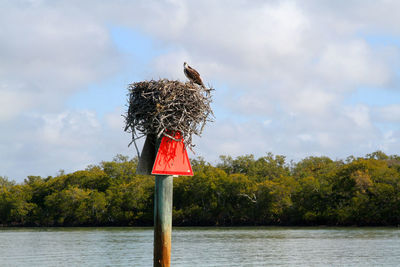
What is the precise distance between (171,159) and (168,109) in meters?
0.69

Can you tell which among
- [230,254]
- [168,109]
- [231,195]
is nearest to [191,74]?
[168,109]

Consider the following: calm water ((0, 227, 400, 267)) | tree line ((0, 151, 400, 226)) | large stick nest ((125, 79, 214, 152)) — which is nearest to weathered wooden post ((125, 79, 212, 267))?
large stick nest ((125, 79, 214, 152))

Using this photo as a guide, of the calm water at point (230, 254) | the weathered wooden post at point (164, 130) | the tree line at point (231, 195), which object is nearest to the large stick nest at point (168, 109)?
the weathered wooden post at point (164, 130)

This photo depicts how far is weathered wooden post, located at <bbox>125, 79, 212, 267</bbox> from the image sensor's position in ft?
23.4

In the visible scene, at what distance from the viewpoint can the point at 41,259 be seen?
42281 millimetres

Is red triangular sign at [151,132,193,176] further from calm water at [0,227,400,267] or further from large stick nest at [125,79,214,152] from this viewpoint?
calm water at [0,227,400,267]

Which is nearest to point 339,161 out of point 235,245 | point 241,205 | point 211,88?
point 241,205

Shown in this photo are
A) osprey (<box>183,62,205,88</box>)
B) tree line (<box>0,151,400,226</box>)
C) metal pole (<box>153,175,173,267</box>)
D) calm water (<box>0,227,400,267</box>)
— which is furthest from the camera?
tree line (<box>0,151,400,226</box>)

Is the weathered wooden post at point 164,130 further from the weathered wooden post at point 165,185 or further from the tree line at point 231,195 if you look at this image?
the tree line at point 231,195

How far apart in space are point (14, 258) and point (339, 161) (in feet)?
268

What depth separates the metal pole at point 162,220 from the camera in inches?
280

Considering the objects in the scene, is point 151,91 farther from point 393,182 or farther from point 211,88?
point 393,182

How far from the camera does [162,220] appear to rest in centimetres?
710

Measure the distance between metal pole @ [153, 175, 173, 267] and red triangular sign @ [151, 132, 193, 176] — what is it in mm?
146
